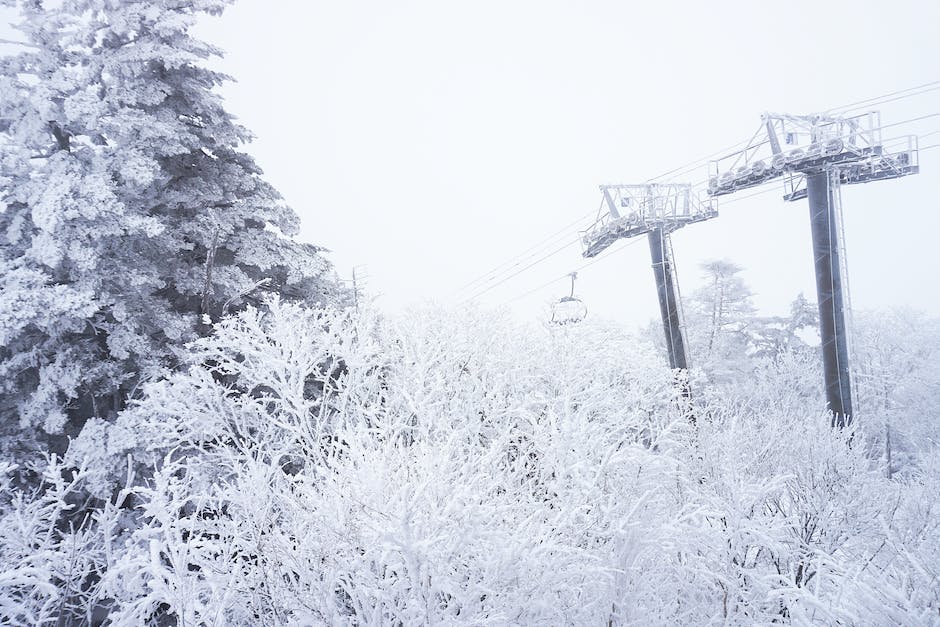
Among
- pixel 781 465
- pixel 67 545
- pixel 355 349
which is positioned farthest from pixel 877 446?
pixel 67 545

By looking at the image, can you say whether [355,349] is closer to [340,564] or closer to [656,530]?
[340,564]

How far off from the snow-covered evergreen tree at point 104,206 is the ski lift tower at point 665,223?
1182 centimetres

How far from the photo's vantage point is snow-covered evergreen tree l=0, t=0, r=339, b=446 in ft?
30.2

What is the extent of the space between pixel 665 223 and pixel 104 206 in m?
15.0

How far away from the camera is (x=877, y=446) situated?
77.3 feet

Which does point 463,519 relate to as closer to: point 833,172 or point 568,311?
point 568,311

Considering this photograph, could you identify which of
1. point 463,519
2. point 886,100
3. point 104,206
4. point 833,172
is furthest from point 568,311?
point 104,206

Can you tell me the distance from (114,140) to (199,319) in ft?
14.9

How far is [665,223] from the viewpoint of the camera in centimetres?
1561

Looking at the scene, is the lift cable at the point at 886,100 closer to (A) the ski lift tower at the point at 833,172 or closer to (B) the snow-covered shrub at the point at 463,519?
(A) the ski lift tower at the point at 833,172

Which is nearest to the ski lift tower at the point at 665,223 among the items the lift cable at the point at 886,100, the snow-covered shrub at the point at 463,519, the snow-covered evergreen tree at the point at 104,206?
the snow-covered shrub at the point at 463,519

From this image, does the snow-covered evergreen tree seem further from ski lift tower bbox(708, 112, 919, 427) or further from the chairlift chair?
ski lift tower bbox(708, 112, 919, 427)

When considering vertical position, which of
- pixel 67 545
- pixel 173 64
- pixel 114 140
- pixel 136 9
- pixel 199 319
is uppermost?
pixel 136 9

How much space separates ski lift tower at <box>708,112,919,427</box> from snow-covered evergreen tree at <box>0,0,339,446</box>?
45.9 feet
